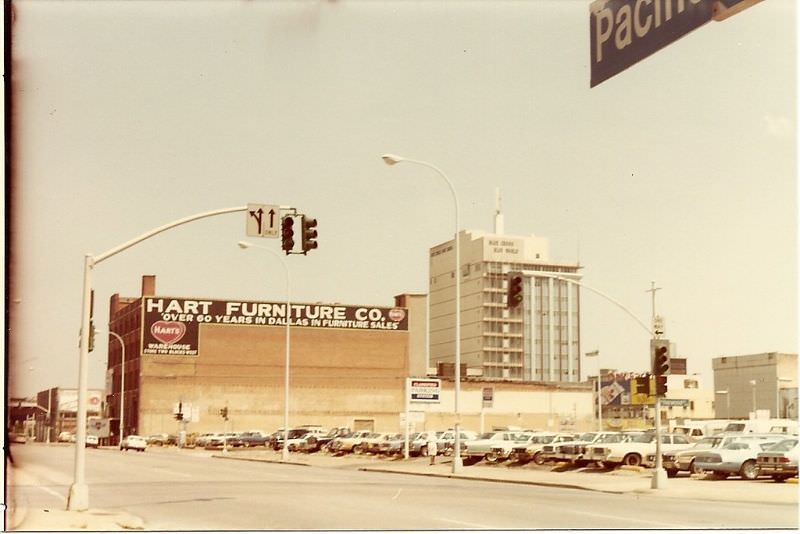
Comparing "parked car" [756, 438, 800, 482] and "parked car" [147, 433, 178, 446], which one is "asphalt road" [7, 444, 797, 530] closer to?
"parked car" [756, 438, 800, 482]

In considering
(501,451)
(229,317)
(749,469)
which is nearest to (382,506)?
(749,469)

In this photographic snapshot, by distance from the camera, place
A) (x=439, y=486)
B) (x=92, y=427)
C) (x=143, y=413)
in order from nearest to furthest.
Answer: (x=439, y=486)
(x=92, y=427)
(x=143, y=413)

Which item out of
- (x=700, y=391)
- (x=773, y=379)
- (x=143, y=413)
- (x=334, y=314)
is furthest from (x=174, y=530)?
(x=700, y=391)

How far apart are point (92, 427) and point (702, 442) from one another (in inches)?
2802

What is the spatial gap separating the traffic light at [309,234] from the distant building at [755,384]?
332 feet

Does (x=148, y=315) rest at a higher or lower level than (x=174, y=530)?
higher

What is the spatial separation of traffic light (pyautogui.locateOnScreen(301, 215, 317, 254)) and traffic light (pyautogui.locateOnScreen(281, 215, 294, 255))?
12.5 inches

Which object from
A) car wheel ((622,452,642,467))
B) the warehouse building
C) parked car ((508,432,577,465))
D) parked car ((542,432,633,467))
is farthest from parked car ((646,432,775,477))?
the warehouse building

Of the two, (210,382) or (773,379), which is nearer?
(210,382)

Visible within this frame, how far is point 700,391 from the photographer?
146500mm

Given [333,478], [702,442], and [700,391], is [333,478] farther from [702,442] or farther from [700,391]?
[700,391]

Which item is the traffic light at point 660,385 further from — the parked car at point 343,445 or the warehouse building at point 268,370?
the warehouse building at point 268,370

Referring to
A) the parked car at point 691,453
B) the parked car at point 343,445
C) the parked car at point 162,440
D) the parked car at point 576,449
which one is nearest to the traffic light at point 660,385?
the parked car at point 691,453

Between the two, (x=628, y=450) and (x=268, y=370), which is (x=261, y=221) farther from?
(x=268, y=370)
